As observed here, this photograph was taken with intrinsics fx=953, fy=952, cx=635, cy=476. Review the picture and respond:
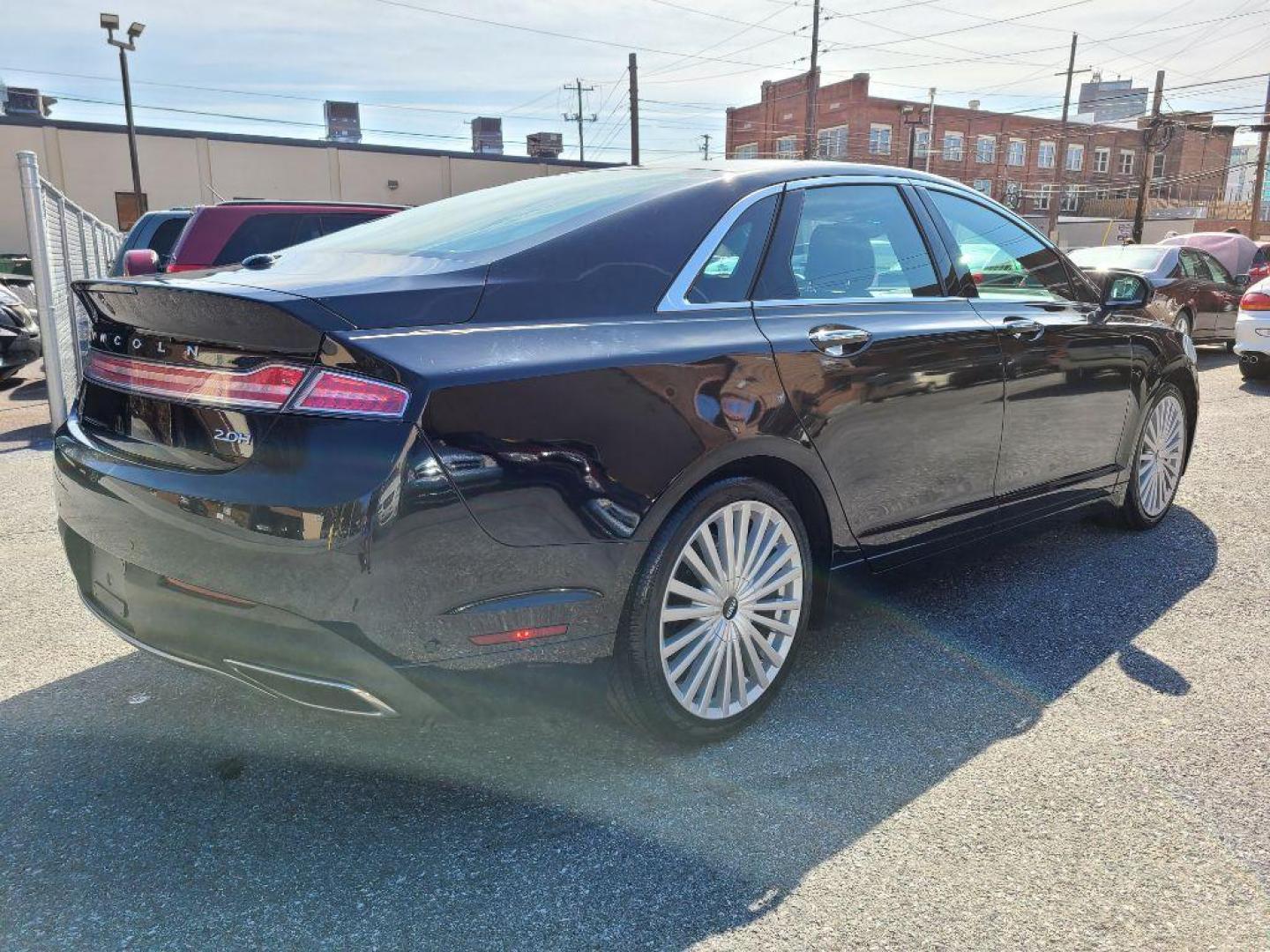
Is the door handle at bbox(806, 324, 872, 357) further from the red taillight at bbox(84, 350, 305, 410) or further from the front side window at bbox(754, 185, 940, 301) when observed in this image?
the red taillight at bbox(84, 350, 305, 410)

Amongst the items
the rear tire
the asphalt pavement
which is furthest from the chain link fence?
the rear tire

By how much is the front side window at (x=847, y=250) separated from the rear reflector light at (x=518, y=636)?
117 centimetres

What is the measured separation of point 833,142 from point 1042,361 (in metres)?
57.0

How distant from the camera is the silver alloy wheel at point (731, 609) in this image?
257cm

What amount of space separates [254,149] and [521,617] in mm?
37680

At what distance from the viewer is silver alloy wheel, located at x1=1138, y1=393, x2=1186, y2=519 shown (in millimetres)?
4637

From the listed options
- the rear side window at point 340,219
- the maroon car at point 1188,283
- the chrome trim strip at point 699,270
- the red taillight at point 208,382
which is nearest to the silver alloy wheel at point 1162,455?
the chrome trim strip at point 699,270

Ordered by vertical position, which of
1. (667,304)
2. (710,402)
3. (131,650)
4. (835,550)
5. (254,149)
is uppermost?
(254,149)

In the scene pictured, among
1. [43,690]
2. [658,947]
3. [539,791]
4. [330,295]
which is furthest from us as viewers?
[43,690]

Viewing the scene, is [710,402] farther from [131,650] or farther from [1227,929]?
[131,650]

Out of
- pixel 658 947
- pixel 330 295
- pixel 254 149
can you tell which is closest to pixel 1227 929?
pixel 658 947

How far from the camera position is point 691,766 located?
8.60ft

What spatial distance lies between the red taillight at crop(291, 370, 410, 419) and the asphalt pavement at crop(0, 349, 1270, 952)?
0.70 metres

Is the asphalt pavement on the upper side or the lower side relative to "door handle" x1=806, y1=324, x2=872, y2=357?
lower
